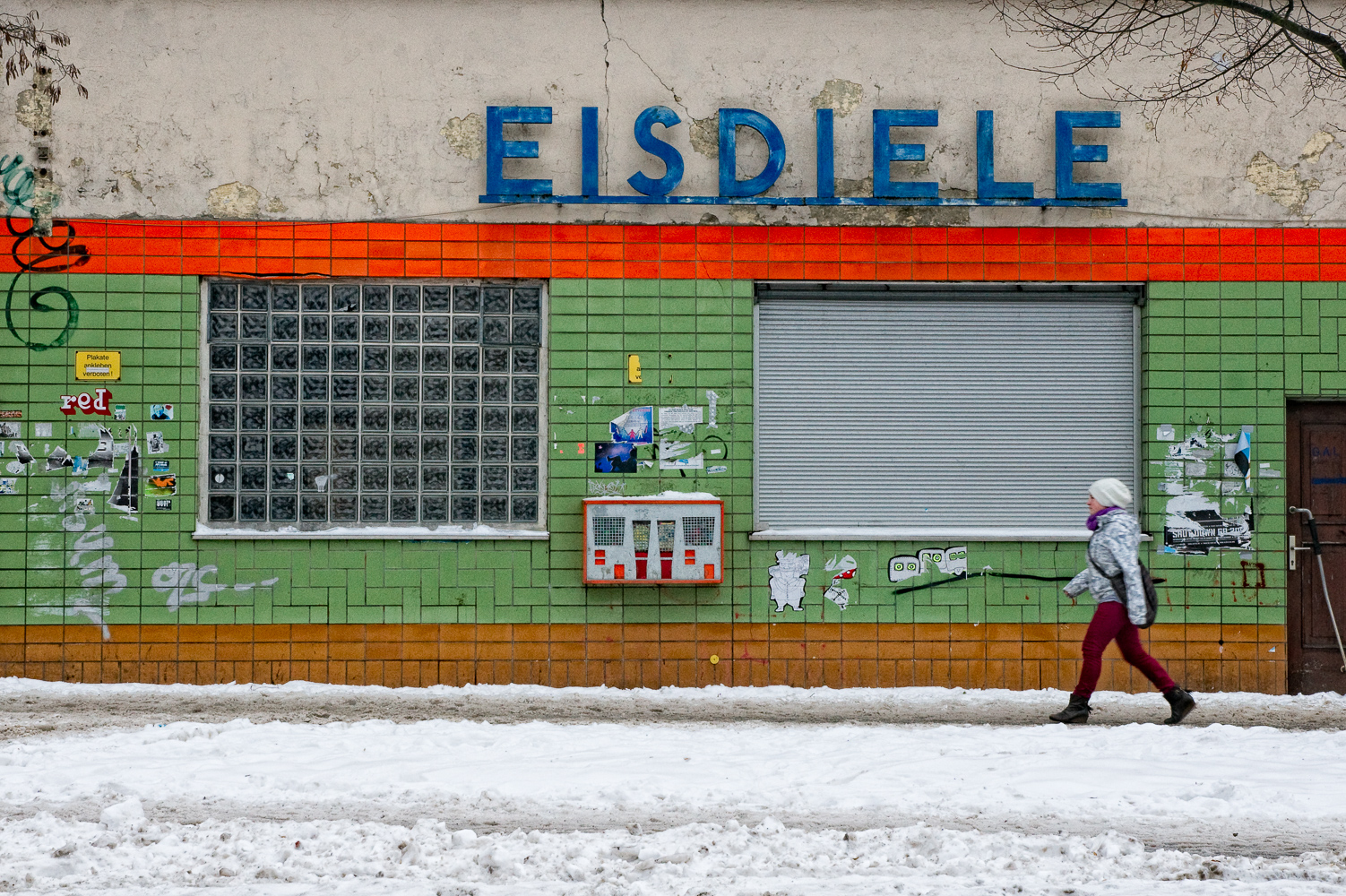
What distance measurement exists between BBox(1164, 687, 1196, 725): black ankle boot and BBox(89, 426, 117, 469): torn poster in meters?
7.95

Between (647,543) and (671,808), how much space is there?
3252mm

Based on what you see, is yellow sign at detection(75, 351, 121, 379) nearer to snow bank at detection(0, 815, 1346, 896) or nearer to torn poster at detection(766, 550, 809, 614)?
snow bank at detection(0, 815, 1346, 896)

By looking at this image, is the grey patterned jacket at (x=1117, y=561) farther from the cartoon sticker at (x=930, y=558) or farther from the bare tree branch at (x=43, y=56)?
the bare tree branch at (x=43, y=56)

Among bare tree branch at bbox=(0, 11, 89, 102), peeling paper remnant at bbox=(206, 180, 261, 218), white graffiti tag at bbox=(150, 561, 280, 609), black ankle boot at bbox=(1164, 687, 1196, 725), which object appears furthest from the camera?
peeling paper remnant at bbox=(206, 180, 261, 218)

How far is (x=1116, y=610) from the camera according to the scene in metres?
7.64

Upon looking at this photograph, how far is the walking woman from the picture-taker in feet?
24.8

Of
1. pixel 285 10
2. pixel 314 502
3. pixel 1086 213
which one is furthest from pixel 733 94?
pixel 314 502

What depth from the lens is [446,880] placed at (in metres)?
4.64

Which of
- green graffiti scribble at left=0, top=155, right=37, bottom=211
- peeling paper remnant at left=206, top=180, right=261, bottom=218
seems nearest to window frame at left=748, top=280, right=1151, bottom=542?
peeling paper remnant at left=206, top=180, right=261, bottom=218

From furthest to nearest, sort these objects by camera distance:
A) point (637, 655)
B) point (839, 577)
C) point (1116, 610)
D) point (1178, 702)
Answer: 1. point (839, 577)
2. point (637, 655)
3. point (1116, 610)
4. point (1178, 702)

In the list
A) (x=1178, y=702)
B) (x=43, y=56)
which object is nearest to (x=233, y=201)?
(x=43, y=56)

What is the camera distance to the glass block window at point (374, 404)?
9039 mm

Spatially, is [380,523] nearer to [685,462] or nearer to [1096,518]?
[685,462]

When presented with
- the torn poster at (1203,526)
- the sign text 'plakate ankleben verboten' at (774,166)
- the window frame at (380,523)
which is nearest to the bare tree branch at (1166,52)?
the sign text 'plakate ankleben verboten' at (774,166)
